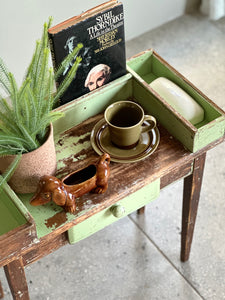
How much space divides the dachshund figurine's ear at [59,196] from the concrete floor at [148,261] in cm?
70

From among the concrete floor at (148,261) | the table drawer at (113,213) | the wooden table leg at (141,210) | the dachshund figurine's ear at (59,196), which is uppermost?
the dachshund figurine's ear at (59,196)

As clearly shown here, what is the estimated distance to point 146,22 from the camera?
9.12 ft

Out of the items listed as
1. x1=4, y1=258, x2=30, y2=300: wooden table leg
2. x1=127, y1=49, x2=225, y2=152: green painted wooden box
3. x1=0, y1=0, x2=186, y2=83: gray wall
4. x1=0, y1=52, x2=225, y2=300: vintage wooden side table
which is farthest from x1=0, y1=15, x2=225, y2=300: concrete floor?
x1=0, y1=0, x2=186, y2=83: gray wall

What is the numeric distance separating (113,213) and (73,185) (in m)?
0.14

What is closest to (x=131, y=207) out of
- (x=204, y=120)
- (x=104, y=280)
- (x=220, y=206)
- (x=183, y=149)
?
(x=183, y=149)

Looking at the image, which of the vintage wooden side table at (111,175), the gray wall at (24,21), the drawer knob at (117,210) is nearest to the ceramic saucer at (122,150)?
the vintage wooden side table at (111,175)

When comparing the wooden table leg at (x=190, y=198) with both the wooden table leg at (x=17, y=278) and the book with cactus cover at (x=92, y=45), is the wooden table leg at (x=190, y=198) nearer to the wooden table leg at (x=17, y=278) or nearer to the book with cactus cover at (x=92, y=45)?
the book with cactus cover at (x=92, y=45)

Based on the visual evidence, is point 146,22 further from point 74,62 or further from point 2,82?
point 2,82

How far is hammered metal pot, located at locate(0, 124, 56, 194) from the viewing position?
1250mm

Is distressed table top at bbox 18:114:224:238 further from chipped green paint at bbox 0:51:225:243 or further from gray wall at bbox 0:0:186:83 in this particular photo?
gray wall at bbox 0:0:186:83

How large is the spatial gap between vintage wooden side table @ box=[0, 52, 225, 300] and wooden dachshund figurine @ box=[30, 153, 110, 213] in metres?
0.02

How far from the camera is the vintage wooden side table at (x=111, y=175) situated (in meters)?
1.24

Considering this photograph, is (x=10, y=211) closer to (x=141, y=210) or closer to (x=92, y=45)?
(x=92, y=45)

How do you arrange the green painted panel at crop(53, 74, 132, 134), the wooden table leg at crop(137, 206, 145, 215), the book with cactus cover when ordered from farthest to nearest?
1. the wooden table leg at crop(137, 206, 145, 215)
2. the green painted panel at crop(53, 74, 132, 134)
3. the book with cactus cover
